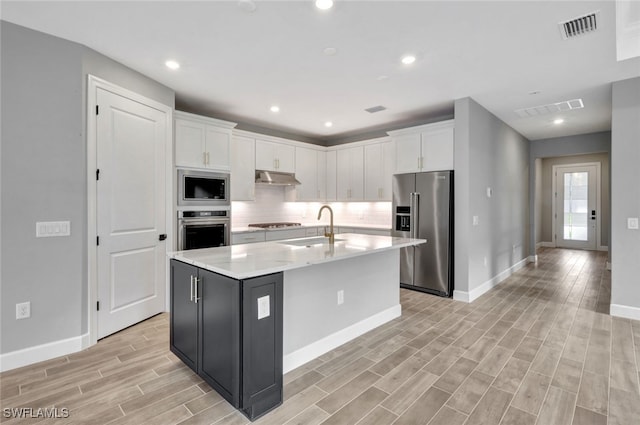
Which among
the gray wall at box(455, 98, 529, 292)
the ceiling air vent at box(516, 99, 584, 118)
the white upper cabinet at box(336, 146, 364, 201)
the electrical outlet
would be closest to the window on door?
the gray wall at box(455, 98, 529, 292)

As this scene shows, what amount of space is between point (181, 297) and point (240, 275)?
95cm

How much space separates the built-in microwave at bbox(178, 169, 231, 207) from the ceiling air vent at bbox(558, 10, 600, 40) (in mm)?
3981

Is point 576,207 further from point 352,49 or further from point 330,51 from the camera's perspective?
point 330,51

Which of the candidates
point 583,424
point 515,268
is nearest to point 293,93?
point 583,424

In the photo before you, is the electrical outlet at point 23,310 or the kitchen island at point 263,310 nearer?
the kitchen island at point 263,310

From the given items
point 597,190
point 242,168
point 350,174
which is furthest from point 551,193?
point 242,168

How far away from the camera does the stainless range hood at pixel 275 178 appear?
5312 millimetres

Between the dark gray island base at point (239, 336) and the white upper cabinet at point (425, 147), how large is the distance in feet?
11.4

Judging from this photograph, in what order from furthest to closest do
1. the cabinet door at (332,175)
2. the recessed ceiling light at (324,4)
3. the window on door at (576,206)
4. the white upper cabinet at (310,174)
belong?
the window on door at (576,206), the cabinet door at (332,175), the white upper cabinet at (310,174), the recessed ceiling light at (324,4)

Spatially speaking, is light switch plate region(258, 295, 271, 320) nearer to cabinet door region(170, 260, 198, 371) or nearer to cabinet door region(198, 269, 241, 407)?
cabinet door region(198, 269, 241, 407)

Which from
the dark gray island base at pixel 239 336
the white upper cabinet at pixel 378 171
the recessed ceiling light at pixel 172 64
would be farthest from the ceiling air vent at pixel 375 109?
the dark gray island base at pixel 239 336

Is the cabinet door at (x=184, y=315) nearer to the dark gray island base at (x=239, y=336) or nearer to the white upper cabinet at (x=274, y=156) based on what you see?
the dark gray island base at (x=239, y=336)

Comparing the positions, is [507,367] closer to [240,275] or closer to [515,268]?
[240,275]

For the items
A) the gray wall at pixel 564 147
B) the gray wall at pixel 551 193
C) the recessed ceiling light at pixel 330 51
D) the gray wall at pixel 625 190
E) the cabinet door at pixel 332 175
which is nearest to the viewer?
the recessed ceiling light at pixel 330 51
